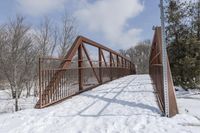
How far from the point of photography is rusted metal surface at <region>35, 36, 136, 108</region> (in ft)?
18.8

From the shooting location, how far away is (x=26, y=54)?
1698 centimetres

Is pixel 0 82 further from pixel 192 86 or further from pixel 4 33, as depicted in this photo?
pixel 192 86

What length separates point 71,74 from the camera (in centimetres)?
733

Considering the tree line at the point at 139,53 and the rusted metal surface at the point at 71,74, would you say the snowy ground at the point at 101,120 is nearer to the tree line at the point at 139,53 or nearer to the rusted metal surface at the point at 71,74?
the rusted metal surface at the point at 71,74

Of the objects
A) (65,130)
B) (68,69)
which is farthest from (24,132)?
(68,69)

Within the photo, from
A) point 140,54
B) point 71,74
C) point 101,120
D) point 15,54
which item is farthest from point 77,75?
point 140,54

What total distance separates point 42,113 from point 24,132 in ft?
3.66

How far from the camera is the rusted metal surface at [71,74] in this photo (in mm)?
5738

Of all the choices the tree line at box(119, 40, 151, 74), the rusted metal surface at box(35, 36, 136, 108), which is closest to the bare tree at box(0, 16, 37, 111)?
Result: the rusted metal surface at box(35, 36, 136, 108)

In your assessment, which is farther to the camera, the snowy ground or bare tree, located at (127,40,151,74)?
bare tree, located at (127,40,151,74)

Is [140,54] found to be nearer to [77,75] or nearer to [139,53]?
[139,53]

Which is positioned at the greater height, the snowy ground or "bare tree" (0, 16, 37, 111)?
"bare tree" (0, 16, 37, 111)

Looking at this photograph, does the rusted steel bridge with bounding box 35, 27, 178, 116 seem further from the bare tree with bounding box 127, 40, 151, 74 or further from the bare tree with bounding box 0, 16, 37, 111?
the bare tree with bounding box 127, 40, 151, 74

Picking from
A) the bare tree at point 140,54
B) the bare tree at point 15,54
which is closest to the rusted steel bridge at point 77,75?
the bare tree at point 15,54
